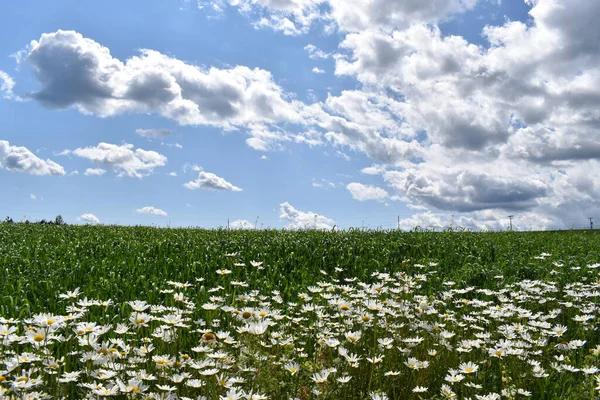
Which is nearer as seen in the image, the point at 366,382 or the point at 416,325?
the point at 366,382

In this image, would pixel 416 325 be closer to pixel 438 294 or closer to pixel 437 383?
pixel 437 383

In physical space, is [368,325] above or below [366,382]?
above

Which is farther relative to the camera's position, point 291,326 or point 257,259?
point 257,259

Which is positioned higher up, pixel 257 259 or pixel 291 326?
pixel 257 259

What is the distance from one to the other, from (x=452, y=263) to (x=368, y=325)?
839 centimetres

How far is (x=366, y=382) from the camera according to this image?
4.34 meters

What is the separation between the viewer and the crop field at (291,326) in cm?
373

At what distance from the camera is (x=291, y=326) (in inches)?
217

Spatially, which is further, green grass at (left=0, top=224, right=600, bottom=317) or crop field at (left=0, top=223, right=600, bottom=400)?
green grass at (left=0, top=224, right=600, bottom=317)

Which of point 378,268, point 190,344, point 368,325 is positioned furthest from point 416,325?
point 378,268

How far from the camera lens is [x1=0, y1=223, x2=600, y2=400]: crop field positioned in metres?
3.73

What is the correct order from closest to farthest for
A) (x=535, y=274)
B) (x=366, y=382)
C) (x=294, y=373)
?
(x=294, y=373) → (x=366, y=382) → (x=535, y=274)

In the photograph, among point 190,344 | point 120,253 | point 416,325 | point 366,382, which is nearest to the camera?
point 366,382

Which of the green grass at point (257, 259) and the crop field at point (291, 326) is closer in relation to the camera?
the crop field at point (291, 326)
